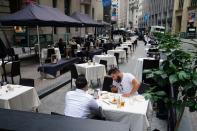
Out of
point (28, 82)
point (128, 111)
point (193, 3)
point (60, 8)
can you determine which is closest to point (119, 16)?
point (193, 3)

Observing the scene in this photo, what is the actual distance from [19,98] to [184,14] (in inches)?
2123

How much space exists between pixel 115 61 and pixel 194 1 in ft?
135

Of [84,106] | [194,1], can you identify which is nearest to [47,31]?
[84,106]

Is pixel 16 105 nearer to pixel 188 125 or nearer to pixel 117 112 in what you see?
pixel 117 112

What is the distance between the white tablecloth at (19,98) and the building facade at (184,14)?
45245mm

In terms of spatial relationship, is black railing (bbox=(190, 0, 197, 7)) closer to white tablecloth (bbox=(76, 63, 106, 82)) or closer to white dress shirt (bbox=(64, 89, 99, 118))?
white tablecloth (bbox=(76, 63, 106, 82))

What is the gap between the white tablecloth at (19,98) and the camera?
5390 mm

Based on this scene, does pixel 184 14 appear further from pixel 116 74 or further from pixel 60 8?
pixel 116 74

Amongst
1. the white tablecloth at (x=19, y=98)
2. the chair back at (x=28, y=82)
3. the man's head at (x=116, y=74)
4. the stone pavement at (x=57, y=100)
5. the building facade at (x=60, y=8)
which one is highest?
the building facade at (x=60, y=8)

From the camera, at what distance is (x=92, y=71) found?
9.23m

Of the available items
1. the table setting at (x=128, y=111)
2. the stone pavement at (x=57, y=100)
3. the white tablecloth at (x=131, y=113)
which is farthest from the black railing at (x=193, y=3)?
the white tablecloth at (x=131, y=113)

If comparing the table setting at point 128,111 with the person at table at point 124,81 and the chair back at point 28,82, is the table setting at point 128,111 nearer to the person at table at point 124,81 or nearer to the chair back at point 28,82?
the person at table at point 124,81

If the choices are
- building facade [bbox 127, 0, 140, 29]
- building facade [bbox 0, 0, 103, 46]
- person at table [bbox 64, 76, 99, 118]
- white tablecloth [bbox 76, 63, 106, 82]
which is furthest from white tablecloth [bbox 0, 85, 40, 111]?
building facade [bbox 127, 0, 140, 29]

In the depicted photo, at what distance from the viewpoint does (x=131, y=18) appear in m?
139
